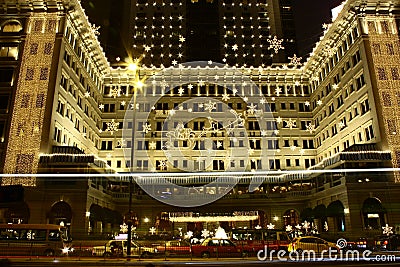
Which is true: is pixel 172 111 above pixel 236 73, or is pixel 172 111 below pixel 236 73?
below

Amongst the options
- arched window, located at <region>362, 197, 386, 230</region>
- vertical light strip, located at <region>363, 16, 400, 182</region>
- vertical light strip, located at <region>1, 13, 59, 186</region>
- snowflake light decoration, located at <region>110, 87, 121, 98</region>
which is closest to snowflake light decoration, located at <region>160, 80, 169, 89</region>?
snowflake light decoration, located at <region>110, 87, 121, 98</region>

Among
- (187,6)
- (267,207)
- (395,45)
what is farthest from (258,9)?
(267,207)

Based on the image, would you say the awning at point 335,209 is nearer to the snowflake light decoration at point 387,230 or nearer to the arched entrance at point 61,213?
the snowflake light decoration at point 387,230

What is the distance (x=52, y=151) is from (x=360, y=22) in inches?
1400

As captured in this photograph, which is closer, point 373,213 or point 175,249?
point 175,249

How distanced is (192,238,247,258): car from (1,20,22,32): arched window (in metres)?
33.2

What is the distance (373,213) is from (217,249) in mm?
21590

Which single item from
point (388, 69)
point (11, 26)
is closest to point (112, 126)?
point (11, 26)

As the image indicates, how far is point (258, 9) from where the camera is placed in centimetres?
6575

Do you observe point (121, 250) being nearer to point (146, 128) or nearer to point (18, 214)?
point (18, 214)

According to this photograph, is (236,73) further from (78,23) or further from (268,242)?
(268,242)

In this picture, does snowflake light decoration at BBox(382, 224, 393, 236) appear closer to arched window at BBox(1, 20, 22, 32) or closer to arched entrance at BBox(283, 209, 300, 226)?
arched entrance at BBox(283, 209, 300, 226)

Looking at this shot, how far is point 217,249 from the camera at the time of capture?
75.4ft

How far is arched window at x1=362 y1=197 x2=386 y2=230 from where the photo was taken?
3547 cm
